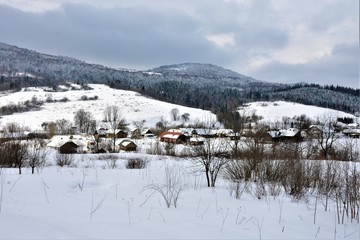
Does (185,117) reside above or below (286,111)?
below

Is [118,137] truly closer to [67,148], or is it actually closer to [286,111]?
[67,148]

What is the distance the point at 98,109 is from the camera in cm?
11594

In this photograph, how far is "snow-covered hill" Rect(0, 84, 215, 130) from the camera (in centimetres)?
9891

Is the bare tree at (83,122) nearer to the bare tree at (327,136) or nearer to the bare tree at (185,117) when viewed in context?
the bare tree at (185,117)

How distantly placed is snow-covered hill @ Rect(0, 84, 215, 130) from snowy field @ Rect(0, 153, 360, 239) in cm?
8040

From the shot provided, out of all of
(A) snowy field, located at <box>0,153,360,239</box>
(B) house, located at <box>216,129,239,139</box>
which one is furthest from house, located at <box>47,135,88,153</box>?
(A) snowy field, located at <box>0,153,360,239</box>

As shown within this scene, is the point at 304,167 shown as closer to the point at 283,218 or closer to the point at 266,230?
the point at 283,218

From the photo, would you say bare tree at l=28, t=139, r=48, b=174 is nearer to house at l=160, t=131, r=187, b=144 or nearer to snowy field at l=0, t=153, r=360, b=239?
snowy field at l=0, t=153, r=360, b=239

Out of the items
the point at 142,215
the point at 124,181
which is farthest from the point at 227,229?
the point at 124,181

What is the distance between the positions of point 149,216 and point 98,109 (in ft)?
381

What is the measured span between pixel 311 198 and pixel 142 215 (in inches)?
216

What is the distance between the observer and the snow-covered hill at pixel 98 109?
3894 inches

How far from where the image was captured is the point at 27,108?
11562 cm

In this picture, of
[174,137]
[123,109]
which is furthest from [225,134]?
[123,109]
